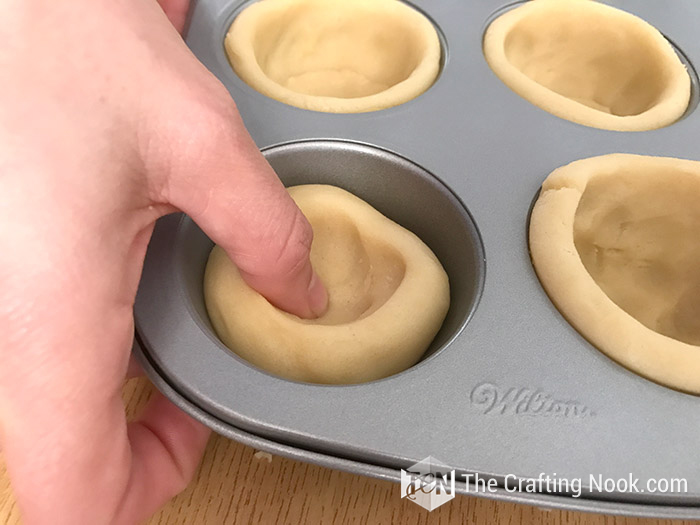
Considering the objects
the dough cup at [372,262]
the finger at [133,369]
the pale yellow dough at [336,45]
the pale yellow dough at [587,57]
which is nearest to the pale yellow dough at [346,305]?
the dough cup at [372,262]

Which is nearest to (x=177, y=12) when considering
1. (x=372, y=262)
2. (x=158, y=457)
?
(x=372, y=262)

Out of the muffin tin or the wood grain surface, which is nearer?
the muffin tin

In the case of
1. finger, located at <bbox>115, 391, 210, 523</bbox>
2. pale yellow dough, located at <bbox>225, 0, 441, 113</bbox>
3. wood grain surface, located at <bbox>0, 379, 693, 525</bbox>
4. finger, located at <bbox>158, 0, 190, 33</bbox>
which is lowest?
wood grain surface, located at <bbox>0, 379, 693, 525</bbox>

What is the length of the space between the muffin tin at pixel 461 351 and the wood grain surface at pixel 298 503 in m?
0.15

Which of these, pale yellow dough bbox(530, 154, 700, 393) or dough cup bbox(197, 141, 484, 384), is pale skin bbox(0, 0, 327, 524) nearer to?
dough cup bbox(197, 141, 484, 384)

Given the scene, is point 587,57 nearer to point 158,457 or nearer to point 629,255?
point 629,255

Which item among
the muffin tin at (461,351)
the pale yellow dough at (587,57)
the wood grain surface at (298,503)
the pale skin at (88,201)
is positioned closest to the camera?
the pale skin at (88,201)

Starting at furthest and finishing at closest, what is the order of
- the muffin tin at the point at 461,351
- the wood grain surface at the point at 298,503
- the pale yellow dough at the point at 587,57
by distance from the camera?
1. the pale yellow dough at the point at 587,57
2. the wood grain surface at the point at 298,503
3. the muffin tin at the point at 461,351

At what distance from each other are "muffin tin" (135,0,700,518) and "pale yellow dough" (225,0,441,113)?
0.42 ft

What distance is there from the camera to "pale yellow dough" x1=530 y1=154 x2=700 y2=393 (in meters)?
0.64

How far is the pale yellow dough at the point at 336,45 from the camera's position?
990 millimetres

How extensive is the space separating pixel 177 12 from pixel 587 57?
29.9 inches

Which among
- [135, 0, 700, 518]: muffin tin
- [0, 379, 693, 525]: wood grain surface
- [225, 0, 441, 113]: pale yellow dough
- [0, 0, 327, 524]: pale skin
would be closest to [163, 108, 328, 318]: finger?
[0, 0, 327, 524]: pale skin

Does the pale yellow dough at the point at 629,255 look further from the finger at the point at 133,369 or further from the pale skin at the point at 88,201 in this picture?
the finger at the point at 133,369
